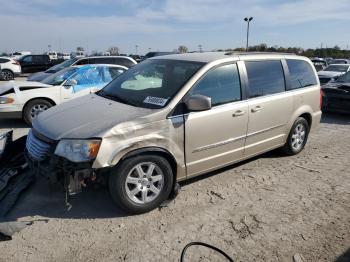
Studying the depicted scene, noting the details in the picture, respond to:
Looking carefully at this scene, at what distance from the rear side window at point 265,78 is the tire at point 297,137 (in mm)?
774

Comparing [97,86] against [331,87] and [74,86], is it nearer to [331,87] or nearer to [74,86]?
[74,86]

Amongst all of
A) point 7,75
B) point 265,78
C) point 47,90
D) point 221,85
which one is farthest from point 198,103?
point 7,75

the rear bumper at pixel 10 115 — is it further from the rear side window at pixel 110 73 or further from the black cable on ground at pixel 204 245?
the black cable on ground at pixel 204 245

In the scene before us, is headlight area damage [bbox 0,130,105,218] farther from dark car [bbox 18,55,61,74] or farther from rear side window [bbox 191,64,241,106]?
dark car [bbox 18,55,61,74]

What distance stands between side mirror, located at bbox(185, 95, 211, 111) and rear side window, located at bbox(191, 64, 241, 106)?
0.68 ft

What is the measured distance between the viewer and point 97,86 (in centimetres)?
864

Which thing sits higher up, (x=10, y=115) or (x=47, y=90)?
(x=47, y=90)

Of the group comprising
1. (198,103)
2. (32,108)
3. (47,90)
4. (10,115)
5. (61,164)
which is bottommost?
(10,115)

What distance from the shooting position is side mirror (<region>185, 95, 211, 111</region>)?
3.92m

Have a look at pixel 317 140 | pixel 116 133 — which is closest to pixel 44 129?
pixel 116 133

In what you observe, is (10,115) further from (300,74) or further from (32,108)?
(300,74)

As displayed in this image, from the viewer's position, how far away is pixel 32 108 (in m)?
7.93

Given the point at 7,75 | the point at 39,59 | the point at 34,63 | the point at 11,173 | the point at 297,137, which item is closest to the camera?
the point at 11,173

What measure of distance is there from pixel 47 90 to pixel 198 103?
17.3 feet
